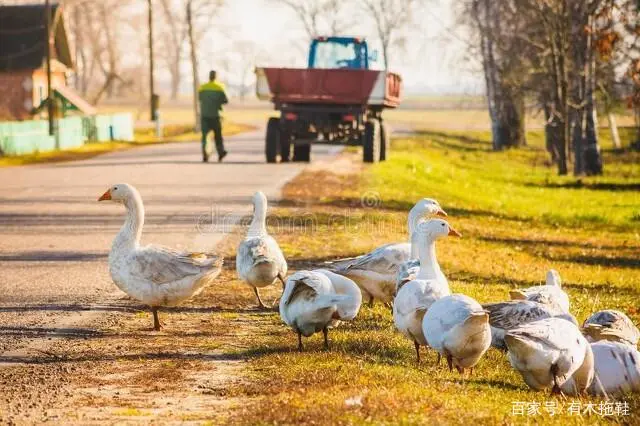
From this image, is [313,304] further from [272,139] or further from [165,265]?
[272,139]

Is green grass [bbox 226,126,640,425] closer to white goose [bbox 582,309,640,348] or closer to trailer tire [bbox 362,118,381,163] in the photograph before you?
trailer tire [bbox 362,118,381,163]

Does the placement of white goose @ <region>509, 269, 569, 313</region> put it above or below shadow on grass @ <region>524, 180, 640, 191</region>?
above

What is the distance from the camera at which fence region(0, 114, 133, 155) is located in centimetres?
3938

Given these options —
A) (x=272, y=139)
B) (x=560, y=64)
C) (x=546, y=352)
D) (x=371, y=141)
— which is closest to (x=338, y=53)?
(x=371, y=141)

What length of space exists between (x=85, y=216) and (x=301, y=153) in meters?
15.0

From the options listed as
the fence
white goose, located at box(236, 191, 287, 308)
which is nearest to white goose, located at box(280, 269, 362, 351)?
white goose, located at box(236, 191, 287, 308)

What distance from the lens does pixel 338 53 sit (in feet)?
113

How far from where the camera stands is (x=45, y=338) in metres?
10.3

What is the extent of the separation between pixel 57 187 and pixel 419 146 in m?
28.3

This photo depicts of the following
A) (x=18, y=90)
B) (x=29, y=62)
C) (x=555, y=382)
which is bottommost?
(x=555, y=382)

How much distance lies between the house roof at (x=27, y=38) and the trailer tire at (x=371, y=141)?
32.5m

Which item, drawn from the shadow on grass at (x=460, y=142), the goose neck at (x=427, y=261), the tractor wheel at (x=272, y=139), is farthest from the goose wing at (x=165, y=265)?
the shadow on grass at (x=460, y=142)

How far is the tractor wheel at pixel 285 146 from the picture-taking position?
3284cm

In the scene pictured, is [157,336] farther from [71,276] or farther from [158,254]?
[71,276]
